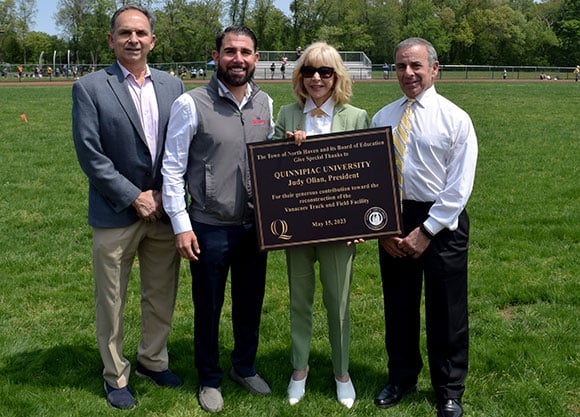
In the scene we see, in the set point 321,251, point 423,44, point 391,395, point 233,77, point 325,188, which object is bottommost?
point 391,395

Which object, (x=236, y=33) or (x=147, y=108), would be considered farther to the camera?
(x=147, y=108)

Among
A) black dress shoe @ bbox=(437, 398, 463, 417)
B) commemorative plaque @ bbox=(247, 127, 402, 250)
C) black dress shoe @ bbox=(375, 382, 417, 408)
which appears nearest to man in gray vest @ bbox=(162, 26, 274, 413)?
commemorative plaque @ bbox=(247, 127, 402, 250)

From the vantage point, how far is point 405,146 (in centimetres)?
388

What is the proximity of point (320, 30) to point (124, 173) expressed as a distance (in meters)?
86.1

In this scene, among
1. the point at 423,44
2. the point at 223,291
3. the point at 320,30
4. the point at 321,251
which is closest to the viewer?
the point at 423,44

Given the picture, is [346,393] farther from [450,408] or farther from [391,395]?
[450,408]

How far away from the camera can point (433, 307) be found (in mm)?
4102

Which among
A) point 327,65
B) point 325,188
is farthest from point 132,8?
point 325,188

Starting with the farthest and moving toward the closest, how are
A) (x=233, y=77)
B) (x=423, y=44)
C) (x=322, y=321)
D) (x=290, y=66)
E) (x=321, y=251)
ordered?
1. (x=290, y=66)
2. (x=322, y=321)
3. (x=321, y=251)
4. (x=233, y=77)
5. (x=423, y=44)

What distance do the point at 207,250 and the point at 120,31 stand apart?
1.48 metres

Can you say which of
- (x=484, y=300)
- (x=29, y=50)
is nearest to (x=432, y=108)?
(x=484, y=300)

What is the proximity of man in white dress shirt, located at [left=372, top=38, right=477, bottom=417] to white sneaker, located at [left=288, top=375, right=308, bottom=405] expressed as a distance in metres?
0.53

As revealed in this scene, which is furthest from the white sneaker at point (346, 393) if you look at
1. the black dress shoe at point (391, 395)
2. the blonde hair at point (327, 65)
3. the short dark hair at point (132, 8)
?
the short dark hair at point (132, 8)

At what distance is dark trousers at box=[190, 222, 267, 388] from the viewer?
4.10 metres
